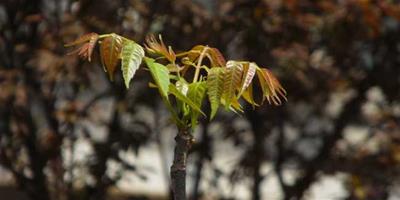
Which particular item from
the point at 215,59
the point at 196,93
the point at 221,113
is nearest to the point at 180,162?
the point at 196,93

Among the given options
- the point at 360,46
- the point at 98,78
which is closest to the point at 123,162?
the point at 98,78

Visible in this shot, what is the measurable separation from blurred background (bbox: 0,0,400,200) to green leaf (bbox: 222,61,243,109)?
2.59 metres

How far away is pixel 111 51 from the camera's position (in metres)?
1.96

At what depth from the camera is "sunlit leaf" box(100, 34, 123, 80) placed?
1.95m

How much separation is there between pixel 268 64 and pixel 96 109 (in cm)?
125

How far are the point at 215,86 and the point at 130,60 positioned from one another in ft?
0.69

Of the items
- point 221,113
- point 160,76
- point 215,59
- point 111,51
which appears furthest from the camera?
point 221,113

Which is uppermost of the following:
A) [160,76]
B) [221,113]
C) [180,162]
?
[221,113]

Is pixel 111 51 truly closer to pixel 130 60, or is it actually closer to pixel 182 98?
pixel 130 60

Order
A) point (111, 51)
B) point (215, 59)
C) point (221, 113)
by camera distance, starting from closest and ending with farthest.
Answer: point (111, 51) → point (215, 59) → point (221, 113)

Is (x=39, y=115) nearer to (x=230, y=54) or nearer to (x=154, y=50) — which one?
(x=230, y=54)

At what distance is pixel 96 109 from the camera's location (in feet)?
17.7

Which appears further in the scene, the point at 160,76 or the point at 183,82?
the point at 183,82

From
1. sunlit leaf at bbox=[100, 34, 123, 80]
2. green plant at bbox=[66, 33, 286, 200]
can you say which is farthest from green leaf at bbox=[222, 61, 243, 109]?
sunlit leaf at bbox=[100, 34, 123, 80]
